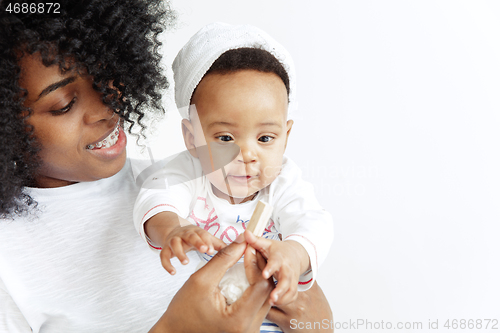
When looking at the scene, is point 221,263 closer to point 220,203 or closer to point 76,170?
point 220,203

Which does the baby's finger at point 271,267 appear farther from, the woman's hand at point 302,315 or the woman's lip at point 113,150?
the woman's lip at point 113,150

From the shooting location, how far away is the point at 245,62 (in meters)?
1.11

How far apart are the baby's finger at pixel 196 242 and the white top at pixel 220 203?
0.70ft

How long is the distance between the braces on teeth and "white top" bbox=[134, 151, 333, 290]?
143mm

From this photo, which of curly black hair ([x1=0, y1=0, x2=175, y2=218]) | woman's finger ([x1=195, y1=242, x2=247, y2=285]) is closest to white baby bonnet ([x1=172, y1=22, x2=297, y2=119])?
curly black hair ([x1=0, y1=0, x2=175, y2=218])

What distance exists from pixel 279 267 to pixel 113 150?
0.55 meters

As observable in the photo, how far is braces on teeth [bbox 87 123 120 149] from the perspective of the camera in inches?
43.9

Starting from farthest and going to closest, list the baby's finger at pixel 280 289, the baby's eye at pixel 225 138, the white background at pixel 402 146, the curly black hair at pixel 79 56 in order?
the white background at pixel 402 146
the baby's eye at pixel 225 138
the curly black hair at pixel 79 56
the baby's finger at pixel 280 289

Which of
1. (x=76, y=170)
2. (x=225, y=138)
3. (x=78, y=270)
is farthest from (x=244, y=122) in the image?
(x=78, y=270)

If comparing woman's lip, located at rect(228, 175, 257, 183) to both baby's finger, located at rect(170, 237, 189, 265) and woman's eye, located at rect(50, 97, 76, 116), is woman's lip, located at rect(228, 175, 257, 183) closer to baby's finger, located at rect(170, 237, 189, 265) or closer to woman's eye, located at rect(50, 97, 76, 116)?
baby's finger, located at rect(170, 237, 189, 265)

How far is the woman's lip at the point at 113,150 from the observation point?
1.11 m

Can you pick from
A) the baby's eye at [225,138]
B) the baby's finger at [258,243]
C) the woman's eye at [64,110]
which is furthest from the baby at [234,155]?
the woman's eye at [64,110]

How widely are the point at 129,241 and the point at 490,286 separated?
5.40 feet

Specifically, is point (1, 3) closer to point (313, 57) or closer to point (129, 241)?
point (129, 241)
